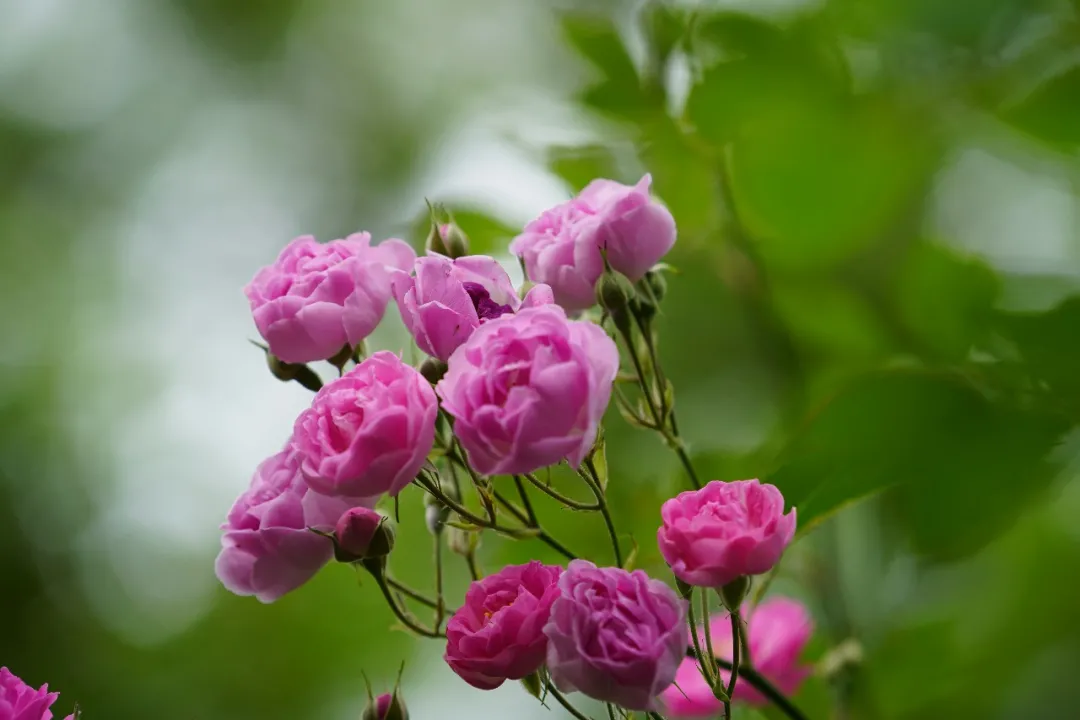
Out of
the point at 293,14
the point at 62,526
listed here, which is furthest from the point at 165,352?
the point at 293,14

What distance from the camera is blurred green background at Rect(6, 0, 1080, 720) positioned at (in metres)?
0.52

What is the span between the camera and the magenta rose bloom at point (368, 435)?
1.01ft

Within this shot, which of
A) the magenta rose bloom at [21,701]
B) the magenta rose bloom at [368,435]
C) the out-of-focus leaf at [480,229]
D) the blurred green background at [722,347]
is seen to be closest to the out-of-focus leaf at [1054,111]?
the blurred green background at [722,347]

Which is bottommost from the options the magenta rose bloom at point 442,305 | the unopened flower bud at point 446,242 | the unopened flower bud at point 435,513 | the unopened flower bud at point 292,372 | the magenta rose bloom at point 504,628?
the unopened flower bud at point 435,513

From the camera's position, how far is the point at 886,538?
725mm

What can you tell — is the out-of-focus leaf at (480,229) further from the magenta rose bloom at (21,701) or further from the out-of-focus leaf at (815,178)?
the magenta rose bloom at (21,701)

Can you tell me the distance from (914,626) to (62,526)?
1.56 meters

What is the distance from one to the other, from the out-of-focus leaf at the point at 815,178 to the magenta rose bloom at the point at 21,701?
472 mm

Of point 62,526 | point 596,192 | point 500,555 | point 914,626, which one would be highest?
point 596,192

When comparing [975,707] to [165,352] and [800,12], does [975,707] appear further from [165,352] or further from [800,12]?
[165,352]

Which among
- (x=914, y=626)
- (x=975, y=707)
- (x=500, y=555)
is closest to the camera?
(x=500, y=555)

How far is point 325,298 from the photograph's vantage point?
1.26ft

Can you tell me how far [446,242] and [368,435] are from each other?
158mm

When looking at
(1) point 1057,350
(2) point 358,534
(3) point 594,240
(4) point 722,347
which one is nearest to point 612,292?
(3) point 594,240
